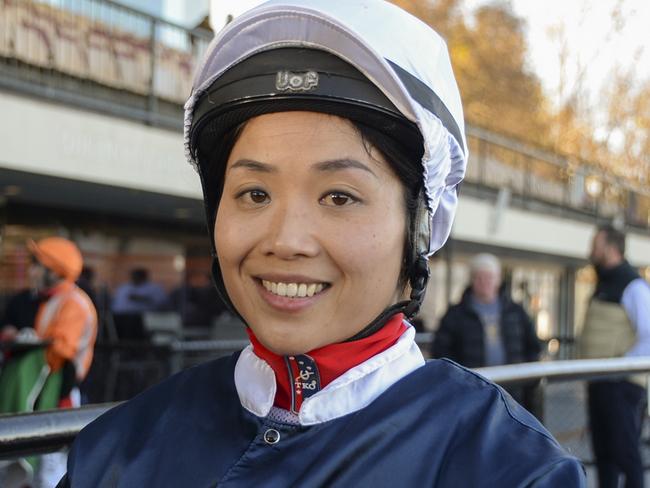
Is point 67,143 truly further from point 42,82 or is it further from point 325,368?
point 325,368

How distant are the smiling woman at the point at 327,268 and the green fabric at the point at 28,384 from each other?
13.4ft

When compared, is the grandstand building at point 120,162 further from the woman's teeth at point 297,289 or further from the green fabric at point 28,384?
the woman's teeth at point 297,289

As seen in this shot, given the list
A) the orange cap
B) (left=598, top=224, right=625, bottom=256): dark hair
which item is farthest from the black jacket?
the orange cap


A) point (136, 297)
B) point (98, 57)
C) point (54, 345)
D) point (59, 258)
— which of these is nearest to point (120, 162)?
point (98, 57)

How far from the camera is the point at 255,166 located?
4.24ft

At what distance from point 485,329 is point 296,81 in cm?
503

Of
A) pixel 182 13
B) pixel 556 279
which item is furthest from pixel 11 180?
pixel 556 279

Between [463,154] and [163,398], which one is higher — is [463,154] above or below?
above

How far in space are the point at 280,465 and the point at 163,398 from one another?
0.97 feet

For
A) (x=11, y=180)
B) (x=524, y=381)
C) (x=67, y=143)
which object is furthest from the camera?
(x=11, y=180)

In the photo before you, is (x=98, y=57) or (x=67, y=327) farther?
(x=98, y=57)

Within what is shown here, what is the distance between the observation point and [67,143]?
883cm

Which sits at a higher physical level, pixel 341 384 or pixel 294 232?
pixel 294 232

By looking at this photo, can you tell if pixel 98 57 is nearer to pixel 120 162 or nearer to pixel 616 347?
pixel 120 162
